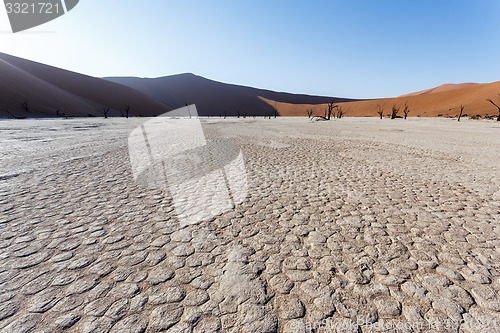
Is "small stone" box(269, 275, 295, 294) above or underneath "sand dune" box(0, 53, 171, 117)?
underneath

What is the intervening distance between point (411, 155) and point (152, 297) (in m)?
9.01

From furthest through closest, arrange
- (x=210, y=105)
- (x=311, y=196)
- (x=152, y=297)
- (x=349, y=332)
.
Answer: (x=210, y=105), (x=311, y=196), (x=152, y=297), (x=349, y=332)

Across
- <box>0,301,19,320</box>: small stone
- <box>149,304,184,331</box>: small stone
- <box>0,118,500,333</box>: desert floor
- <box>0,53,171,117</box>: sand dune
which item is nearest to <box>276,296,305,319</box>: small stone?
<box>0,118,500,333</box>: desert floor

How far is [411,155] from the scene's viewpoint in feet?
25.7

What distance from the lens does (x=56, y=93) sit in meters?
55.0

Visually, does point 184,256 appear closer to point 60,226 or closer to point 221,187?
point 60,226

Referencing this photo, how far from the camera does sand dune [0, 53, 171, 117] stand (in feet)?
144

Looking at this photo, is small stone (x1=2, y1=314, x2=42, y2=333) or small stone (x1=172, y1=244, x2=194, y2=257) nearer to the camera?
small stone (x1=2, y1=314, x2=42, y2=333)

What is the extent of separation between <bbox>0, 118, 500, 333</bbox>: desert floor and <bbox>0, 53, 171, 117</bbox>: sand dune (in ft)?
170

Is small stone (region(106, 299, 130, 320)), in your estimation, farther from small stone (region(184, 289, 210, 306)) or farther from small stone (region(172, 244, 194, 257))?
small stone (region(172, 244, 194, 257))

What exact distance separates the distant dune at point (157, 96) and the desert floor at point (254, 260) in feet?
168

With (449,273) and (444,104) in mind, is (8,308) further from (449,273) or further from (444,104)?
(444,104)

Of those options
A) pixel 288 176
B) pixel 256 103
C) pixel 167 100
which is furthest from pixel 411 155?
pixel 167 100

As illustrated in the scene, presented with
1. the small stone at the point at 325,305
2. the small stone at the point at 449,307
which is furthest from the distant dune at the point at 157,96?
the small stone at the point at 449,307
